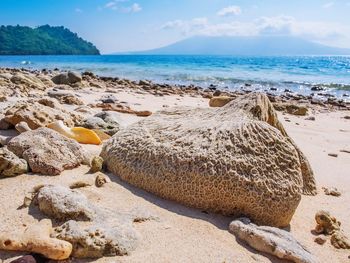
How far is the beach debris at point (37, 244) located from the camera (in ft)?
6.88

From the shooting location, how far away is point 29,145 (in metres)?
3.46

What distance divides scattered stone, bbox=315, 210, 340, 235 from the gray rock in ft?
8.46

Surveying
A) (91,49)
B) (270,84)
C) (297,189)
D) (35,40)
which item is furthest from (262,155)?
(91,49)

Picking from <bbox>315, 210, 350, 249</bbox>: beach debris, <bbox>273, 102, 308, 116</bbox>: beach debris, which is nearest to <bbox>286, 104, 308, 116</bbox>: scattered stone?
<bbox>273, 102, 308, 116</bbox>: beach debris

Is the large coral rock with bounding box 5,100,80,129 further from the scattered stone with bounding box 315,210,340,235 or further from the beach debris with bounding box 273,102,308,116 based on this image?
the beach debris with bounding box 273,102,308,116

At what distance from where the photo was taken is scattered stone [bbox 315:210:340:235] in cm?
316

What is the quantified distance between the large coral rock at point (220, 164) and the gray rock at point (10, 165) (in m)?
0.80

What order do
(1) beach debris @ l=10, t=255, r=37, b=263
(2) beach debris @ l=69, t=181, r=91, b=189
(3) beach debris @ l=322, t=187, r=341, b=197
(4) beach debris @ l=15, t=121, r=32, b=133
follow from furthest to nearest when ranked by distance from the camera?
(4) beach debris @ l=15, t=121, r=32, b=133
(3) beach debris @ l=322, t=187, r=341, b=197
(2) beach debris @ l=69, t=181, r=91, b=189
(1) beach debris @ l=10, t=255, r=37, b=263

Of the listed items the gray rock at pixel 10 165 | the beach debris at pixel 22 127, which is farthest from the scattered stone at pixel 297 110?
the gray rock at pixel 10 165

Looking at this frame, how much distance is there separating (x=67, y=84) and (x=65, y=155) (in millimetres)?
12098

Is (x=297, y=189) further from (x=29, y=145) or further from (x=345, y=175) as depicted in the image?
(x=29, y=145)

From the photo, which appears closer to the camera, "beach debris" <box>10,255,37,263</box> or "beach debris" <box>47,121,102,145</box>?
"beach debris" <box>10,255,37,263</box>

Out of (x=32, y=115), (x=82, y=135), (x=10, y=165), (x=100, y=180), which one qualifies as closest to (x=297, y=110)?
(x=82, y=135)

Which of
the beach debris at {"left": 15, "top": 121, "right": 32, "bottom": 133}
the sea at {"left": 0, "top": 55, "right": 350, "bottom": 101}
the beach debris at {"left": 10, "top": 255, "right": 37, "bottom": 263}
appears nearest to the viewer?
the beach debris at {"left": 10, "top": 255, "right": 37, "bottom": 263}
